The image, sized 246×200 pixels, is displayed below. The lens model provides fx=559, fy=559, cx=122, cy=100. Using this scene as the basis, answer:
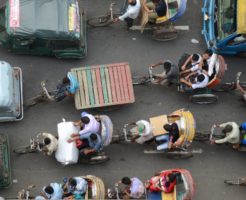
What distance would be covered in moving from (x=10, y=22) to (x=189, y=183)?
6.20m

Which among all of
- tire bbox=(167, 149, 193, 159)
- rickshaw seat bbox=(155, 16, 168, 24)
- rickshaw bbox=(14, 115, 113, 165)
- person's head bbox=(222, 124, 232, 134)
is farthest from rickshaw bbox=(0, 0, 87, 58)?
person's head bbox=(222, 124, 232, 134)

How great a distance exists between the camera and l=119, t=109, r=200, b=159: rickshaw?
549 inches

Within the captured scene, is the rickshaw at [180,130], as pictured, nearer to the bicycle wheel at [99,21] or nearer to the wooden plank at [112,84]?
the wooden plank at [112,84]

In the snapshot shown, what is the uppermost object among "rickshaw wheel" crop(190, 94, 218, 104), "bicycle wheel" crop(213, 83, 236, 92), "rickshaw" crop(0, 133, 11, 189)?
"bicycle wheel" crop(213, 83, 236, 92)

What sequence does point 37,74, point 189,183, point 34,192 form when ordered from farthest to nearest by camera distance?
point 37,74 → point 34,192 → point 189,183

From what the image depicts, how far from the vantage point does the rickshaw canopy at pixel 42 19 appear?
1464 centimetres

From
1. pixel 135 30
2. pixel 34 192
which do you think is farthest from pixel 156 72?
pixel 34 192

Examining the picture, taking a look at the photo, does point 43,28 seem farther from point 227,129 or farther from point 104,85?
point 227,129

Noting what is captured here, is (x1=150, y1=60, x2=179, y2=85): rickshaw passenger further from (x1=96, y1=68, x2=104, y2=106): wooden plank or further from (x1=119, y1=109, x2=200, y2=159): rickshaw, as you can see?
(x1=96, y1=68, x2=104, y2=106): wooden plank

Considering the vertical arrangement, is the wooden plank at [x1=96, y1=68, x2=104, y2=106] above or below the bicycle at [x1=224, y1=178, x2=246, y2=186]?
above

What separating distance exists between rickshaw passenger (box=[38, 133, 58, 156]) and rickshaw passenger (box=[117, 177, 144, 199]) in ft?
6.15

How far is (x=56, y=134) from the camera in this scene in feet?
48.9

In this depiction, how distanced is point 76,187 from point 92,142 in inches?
48.4

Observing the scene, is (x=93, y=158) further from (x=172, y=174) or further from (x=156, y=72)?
(x=156, y=72)
